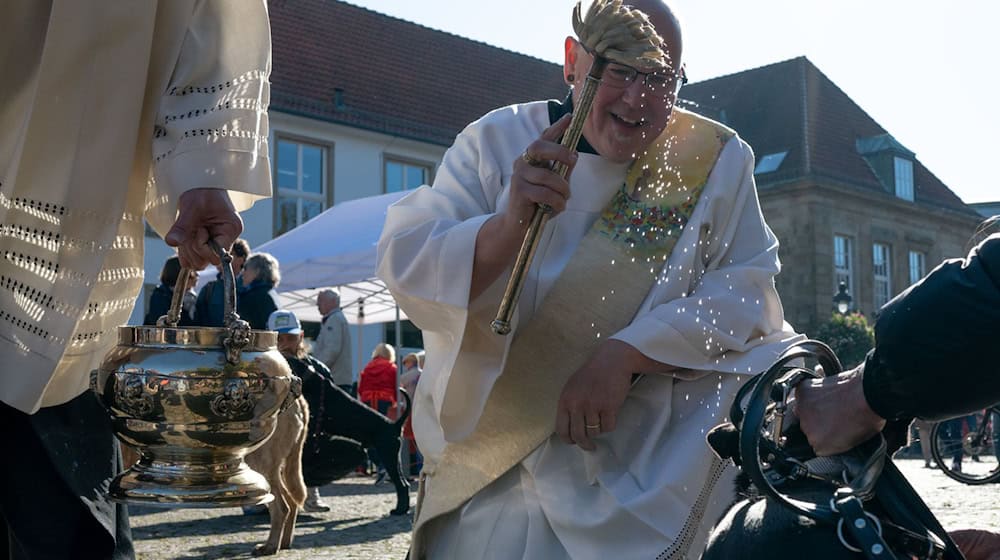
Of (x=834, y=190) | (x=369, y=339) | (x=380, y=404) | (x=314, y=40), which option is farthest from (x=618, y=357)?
(x=834, y=190)

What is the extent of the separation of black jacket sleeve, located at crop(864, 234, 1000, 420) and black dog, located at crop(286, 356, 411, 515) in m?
7.93

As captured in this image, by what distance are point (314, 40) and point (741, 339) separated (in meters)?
28.6

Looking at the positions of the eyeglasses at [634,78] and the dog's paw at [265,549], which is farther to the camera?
the dog's paw at [265,549]

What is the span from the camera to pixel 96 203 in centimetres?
258

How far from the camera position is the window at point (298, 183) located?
1080 inches

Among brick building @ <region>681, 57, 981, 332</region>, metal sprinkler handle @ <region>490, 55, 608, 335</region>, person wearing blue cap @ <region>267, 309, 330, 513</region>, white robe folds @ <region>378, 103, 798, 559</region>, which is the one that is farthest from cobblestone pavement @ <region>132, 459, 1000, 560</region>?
brick building @ <region>681, 57, 981, 332</region>

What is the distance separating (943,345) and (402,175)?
93.8 ft

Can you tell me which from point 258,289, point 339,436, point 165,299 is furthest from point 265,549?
point 339,436

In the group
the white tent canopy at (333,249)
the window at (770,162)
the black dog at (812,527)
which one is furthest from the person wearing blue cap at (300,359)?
the window at (770,162)

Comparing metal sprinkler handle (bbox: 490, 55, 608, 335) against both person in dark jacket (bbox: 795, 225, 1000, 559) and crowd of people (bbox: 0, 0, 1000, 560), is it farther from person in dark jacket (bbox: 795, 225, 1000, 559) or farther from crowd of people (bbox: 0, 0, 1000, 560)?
person in dark jacket (bbox: 795, 225, 1000, 559)

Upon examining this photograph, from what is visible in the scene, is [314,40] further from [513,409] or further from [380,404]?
[513,409]

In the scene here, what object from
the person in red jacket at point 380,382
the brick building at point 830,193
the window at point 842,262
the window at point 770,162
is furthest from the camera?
the window at point 842,262

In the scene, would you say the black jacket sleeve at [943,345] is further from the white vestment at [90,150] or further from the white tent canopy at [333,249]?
the white tent canopy at [333,249]

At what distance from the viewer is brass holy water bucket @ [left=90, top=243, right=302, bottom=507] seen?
211cm
